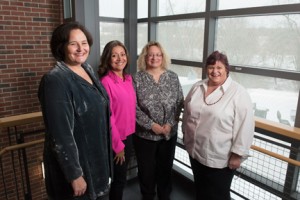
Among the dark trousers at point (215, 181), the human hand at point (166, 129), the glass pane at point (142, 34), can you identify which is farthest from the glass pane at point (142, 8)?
the dark trousers at point (215, 181)

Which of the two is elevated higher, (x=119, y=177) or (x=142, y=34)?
(x=142, y=34)

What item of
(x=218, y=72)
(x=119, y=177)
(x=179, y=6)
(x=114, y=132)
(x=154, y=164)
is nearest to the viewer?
(x=218, y=72)

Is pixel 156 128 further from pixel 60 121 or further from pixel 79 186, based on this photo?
pixel 60 121

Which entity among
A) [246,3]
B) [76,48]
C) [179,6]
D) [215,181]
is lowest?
[215,181]

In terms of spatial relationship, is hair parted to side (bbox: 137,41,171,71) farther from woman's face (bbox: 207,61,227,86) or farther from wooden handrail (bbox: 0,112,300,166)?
wooden handrail (bbox: 0,112,300,166)

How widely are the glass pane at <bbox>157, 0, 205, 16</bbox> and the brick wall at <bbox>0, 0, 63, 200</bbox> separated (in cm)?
165

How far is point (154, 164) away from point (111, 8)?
2.62m

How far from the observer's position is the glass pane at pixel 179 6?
271 cm

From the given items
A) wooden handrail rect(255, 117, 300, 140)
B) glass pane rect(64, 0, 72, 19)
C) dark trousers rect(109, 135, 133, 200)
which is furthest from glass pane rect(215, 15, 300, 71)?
glass pane rect(64, 0, 72, 19)

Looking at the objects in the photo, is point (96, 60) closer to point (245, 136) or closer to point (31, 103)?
point (31, 103)

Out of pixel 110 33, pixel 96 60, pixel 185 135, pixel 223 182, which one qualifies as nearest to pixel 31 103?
pixel 96 60

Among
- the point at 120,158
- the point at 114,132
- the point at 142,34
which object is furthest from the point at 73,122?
the point at 142,34

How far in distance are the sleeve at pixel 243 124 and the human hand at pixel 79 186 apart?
0.93m

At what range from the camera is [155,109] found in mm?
1985
